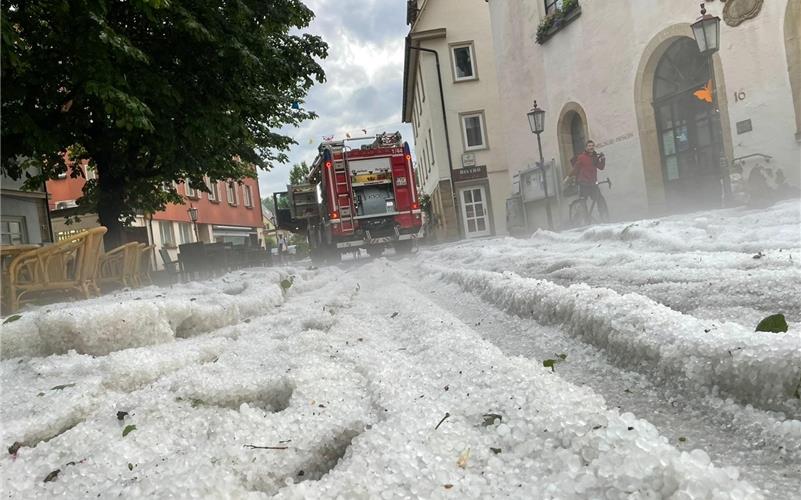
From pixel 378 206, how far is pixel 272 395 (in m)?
12.7

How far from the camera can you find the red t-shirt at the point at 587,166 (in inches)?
441

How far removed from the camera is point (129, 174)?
10.4 metres

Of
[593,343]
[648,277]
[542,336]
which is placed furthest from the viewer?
[648,277]

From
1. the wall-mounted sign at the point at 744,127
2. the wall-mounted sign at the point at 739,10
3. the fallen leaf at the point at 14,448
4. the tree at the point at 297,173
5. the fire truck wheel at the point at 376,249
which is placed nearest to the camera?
the fallen leaf at the point at 14,448

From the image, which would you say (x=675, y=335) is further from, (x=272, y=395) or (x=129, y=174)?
(x=129, y=174)

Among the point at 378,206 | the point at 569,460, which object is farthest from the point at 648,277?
the point at 378,206

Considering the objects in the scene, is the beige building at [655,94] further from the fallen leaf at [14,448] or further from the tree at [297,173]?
the tree at [297,173]

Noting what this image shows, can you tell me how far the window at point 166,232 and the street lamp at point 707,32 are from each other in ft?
78.2

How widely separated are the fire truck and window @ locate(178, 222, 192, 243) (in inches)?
647

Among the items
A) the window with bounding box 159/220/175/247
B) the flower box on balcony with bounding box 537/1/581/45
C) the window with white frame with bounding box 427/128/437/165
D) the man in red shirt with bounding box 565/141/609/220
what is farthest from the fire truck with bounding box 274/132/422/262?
the window with bounding box 159/220/175/247

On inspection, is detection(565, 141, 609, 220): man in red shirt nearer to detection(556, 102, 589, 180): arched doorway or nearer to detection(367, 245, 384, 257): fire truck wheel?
detection(556, 102, 589, 180): arched doorway

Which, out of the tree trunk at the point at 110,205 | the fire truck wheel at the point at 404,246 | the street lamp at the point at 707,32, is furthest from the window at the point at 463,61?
the tree trunk at the point at 110,205

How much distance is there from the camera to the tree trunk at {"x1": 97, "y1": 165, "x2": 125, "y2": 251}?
1005 centimetres

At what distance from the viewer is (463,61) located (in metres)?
22.9
